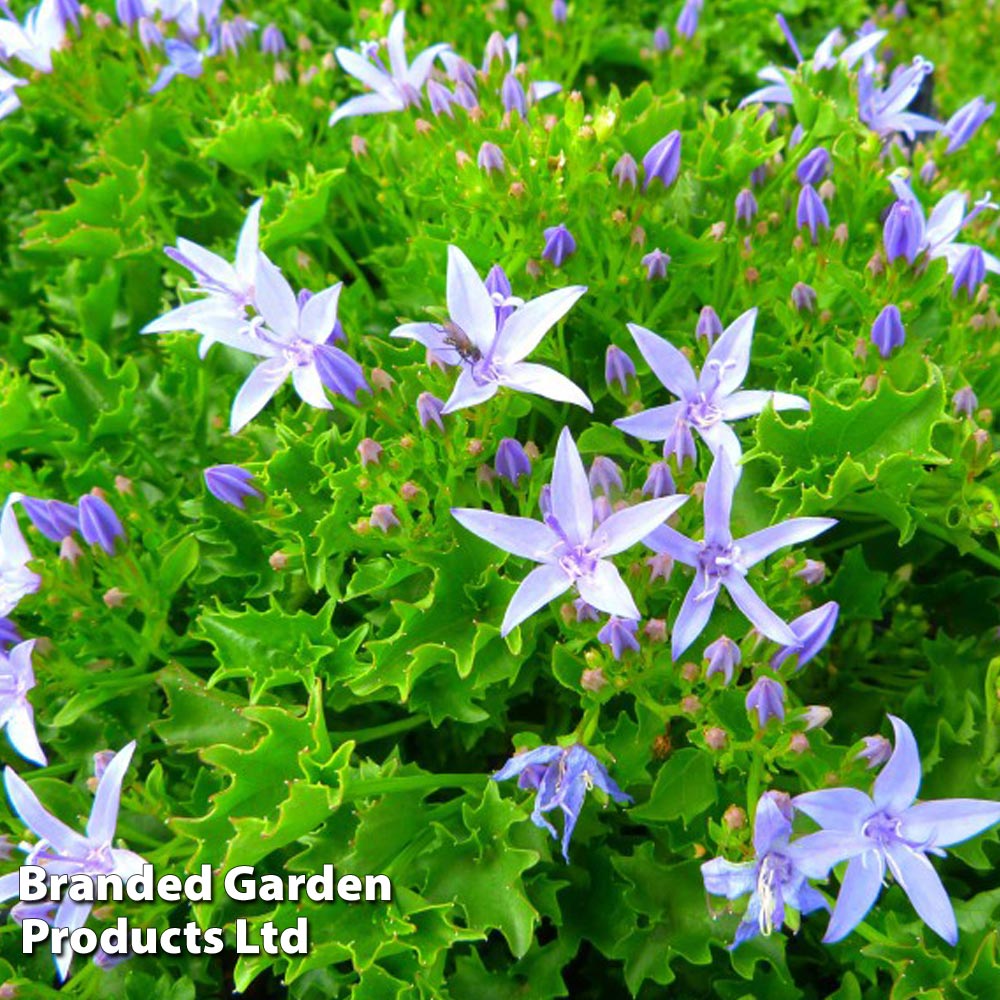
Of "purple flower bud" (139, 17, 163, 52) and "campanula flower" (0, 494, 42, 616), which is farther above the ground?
"purple flower bud" (139, 17, 163, 52)

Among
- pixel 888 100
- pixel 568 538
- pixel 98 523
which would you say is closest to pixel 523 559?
pixel 568 538

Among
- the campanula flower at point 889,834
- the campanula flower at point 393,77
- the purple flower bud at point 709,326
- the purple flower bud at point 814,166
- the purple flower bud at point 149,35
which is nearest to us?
the campanula flower at point 889,834

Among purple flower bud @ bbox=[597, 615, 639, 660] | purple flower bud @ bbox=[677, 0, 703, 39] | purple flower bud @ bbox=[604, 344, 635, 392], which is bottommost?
purple flower bud @ bbox=[597, 615, 639, 660]

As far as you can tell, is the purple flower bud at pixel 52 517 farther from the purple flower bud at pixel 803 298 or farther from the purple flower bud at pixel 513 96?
the purple flower bud at pixel 803 298

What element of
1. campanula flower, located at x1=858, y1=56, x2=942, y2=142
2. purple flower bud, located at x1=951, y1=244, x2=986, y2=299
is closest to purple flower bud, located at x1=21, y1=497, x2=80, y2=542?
purple flower bud, located at x1=951, y1=244, x2=986, y2=299

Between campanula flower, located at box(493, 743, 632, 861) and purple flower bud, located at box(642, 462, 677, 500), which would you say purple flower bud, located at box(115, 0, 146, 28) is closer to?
purple flower bud, located at box(642, 462, 677, 500)

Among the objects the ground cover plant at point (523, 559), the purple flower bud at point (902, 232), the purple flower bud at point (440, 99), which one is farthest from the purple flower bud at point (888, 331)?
the purple flower bud at point (440, 99)

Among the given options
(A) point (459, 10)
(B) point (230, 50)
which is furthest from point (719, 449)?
(A) point (459, 10)

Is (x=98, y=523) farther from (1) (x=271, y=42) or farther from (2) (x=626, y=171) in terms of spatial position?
(1) (x=271, y=42)
